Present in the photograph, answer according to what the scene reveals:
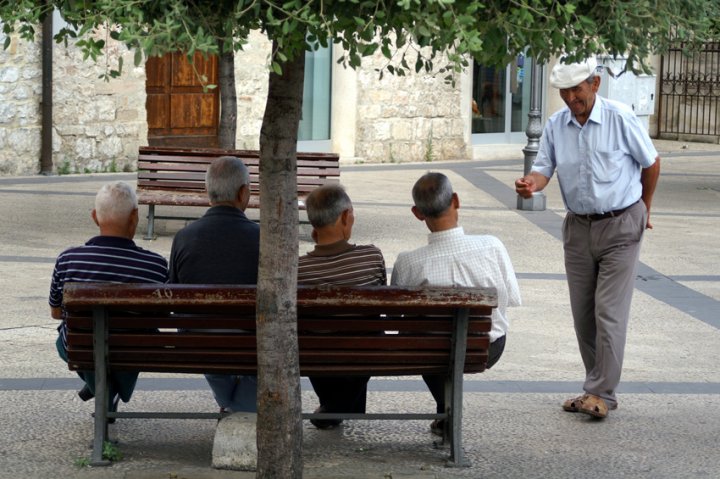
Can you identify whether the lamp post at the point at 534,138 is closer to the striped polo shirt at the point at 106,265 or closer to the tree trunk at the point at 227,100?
the tree trunk at the point at 227,100

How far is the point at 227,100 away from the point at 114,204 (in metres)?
6.05

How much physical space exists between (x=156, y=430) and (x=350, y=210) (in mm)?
1222

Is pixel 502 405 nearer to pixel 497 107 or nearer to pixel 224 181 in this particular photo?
pixel 224 181

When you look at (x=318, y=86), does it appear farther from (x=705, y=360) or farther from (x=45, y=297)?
(x=705, y=360)

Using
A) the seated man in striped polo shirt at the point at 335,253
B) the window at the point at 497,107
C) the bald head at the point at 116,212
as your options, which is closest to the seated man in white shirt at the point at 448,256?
the seated man in striped polo shirt at the point at 335,253

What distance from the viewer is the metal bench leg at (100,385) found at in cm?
477

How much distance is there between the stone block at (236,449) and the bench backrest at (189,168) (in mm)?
6383

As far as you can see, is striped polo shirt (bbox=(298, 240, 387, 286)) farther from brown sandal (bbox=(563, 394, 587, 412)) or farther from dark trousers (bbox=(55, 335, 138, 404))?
brown sandal (bbox=(563, 394, 587, 412))

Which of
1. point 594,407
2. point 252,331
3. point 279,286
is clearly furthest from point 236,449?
point 594,407

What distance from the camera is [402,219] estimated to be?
497 inches

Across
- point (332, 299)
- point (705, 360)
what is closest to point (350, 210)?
point (332, 299)

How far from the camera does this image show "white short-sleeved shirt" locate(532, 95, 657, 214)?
19.1 feet

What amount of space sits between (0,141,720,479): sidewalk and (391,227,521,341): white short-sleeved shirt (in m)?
0.66

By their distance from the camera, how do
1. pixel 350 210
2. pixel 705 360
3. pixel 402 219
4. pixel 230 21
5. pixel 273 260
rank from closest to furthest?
pixel 230 21
pixel 273 260
pixel 350 210
pixel 705 360
pixel 402 219
